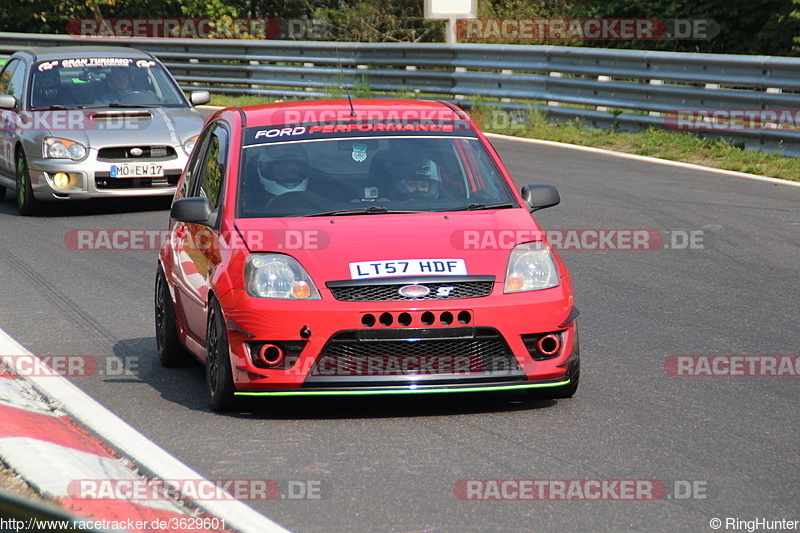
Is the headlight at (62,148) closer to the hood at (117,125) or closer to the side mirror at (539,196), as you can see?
the hood at (117,125)

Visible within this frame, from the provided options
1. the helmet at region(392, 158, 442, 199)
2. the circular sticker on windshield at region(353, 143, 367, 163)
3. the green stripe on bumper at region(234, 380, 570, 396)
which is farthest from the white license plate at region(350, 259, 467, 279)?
the circular sticker on windshield at region(353, 143, 367, 163)

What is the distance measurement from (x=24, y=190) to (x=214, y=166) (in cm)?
734

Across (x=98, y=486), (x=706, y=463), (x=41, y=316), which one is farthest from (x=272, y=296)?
(x=41, y=316)

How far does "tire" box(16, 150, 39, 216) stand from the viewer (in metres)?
13.5

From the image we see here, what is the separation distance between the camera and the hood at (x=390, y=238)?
5.88m

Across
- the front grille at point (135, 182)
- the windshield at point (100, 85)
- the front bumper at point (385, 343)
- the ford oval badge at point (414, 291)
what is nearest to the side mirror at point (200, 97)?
the windshield at point (100, 85)

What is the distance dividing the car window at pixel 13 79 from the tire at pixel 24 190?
947 millimetres

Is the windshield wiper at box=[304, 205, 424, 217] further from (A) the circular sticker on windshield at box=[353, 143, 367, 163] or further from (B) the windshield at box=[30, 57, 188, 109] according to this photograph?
(B) the windshield at box=[30, 57, 188, 109]

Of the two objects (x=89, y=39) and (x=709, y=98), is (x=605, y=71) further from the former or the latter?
(x=89, y=39)

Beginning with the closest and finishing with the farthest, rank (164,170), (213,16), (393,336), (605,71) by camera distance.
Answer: (393,336) < (164,170) < (605,71) < (213,16)

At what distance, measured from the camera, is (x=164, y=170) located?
43.8 feet

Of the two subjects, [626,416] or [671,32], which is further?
[671,32]

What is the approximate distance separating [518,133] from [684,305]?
35.2 ft

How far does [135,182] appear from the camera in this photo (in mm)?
13367
